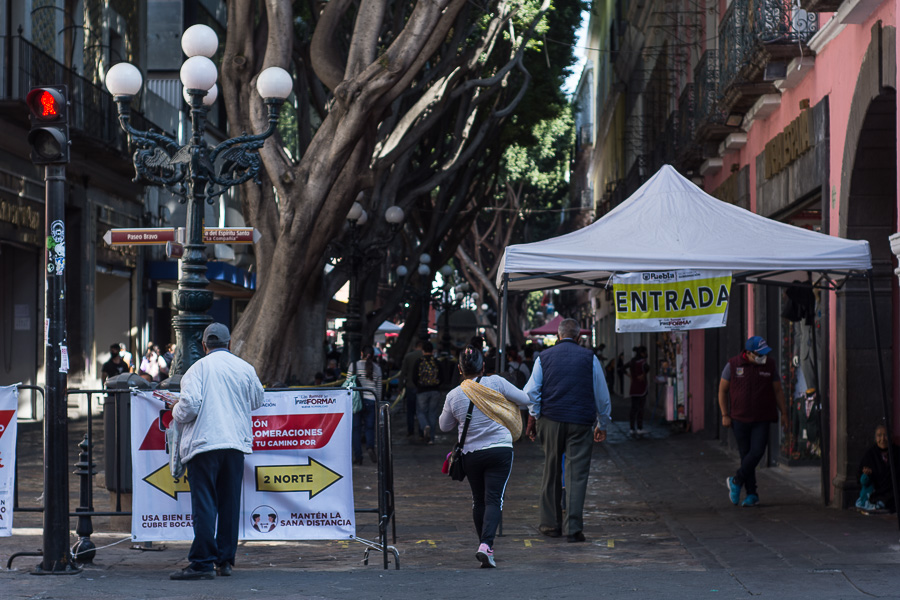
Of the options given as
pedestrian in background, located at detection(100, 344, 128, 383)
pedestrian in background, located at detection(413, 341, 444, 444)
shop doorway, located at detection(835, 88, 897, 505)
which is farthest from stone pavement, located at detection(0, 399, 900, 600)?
pedestrian in background, located at detection(100, 344, 128, 383)

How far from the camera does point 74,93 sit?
24406mm

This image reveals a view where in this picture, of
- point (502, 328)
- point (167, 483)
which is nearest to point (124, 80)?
point (502, 328)

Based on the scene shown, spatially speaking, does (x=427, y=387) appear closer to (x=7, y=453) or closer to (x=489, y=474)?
(x=489, y=474)

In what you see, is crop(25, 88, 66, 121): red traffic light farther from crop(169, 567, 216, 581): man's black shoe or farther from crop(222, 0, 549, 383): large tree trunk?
crop(222, 0, 549, 383): large tree trunk

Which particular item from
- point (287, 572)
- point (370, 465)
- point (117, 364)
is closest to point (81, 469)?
point (287, 572)

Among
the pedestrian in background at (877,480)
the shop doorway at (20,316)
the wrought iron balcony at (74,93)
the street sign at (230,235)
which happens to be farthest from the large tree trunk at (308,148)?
the shop doorway at (20,316)

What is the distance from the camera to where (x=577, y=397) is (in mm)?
10172

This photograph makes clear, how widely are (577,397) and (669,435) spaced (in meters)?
12.9

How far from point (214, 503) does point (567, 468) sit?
322cm

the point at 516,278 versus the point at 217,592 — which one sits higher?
the point at 516,278

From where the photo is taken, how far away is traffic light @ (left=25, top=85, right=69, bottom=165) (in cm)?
796

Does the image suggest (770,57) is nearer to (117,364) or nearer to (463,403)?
(463,403)

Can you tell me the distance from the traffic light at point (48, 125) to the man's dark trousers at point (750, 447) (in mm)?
7056

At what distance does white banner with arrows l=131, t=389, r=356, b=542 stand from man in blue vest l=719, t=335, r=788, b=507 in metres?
5.06
